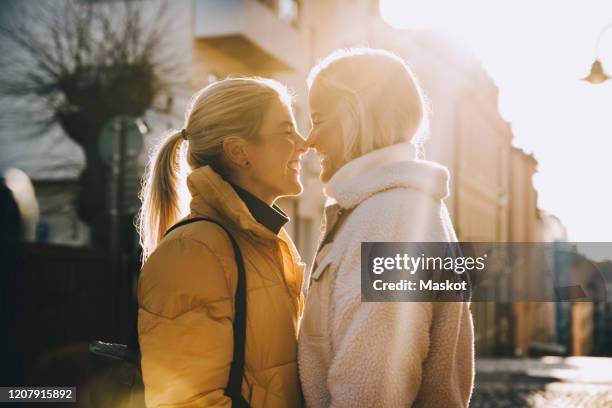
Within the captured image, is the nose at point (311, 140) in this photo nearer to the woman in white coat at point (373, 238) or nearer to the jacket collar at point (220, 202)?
the woman in white coat at point (373, 238)

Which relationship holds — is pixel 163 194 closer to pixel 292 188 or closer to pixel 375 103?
pixel 292 188

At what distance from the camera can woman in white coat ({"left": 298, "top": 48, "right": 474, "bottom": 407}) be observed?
242 centimetres

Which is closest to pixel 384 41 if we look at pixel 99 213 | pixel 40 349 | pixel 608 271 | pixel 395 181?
pixel 99 213

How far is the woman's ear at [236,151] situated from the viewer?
313cm

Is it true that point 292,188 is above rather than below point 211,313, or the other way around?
above

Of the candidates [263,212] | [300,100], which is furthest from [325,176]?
→ [300,100]

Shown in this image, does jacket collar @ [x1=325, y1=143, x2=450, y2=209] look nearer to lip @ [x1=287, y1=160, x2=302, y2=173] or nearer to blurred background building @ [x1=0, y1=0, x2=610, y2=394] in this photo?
lip @ [x1=287, y1=160, x2=302, y2=173]

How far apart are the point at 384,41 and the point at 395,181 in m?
26.2

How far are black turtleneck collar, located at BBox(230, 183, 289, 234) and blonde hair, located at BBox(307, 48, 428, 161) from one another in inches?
16.2

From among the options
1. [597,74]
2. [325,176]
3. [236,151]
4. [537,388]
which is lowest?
[537,388]

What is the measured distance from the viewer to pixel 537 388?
17719mm

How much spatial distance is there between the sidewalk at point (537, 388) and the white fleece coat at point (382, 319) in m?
11.4

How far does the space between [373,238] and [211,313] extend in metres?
0.55

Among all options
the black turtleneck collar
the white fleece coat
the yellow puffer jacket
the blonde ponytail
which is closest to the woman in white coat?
the white fleece coat
